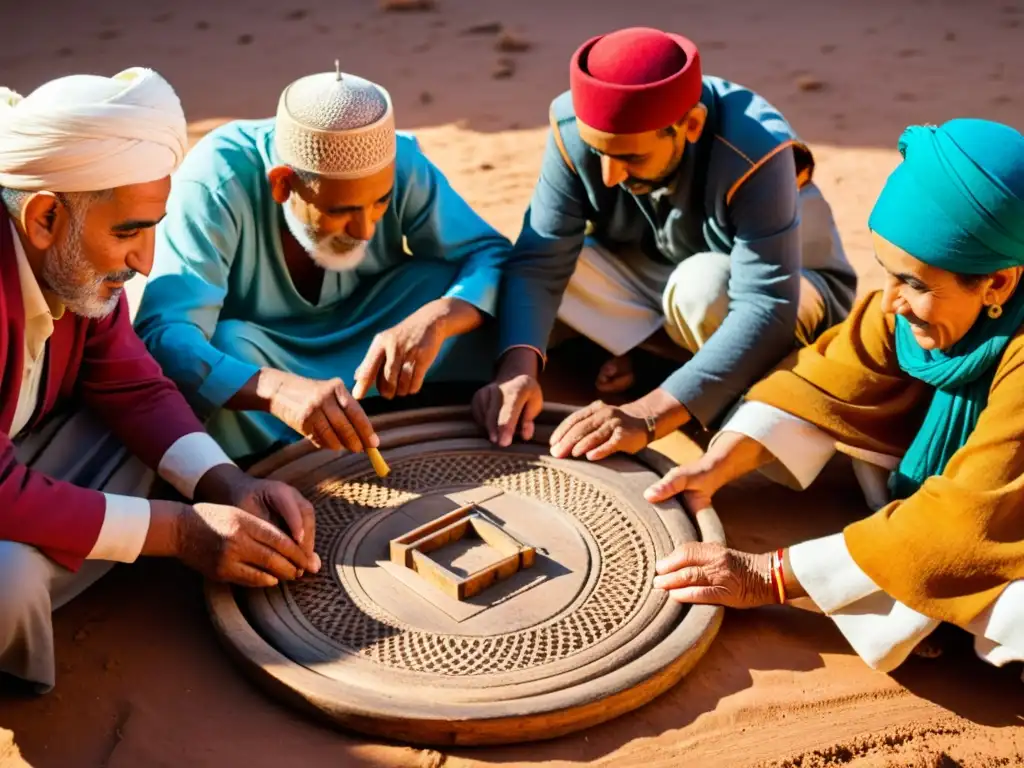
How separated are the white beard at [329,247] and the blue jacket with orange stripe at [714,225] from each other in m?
0.53

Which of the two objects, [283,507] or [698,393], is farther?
[698,393]

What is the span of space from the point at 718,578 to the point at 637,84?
1.39 metres

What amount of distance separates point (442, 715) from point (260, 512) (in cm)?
78

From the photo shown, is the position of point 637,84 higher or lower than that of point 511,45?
higher

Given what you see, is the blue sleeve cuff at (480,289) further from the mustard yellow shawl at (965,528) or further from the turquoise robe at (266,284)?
the mustard yellow shawl at (965,528)

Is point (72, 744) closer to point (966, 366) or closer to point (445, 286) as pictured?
point (445, 286)

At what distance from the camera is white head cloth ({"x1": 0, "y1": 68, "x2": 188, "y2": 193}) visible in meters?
2.85

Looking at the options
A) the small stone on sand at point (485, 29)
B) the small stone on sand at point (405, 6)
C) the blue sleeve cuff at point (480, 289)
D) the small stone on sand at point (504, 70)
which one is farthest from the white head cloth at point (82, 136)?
the small stone on sand at point (405, 6)

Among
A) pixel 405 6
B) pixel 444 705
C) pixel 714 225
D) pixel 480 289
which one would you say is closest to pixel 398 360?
pixel 480 289

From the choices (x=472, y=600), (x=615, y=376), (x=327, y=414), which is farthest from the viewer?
(x=615, y=376)

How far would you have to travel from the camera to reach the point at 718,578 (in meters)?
3.06

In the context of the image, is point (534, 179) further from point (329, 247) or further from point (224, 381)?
point (224, 381)

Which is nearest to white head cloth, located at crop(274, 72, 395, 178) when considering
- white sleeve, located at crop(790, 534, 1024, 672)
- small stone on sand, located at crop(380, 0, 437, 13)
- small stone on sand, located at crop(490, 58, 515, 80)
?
white sleeve, located at crop(790, 534, 1024, 672)

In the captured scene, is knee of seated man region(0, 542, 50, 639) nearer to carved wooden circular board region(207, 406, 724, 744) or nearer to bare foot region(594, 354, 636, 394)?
carved wooden circular board region(207, 406, 724, 744)
